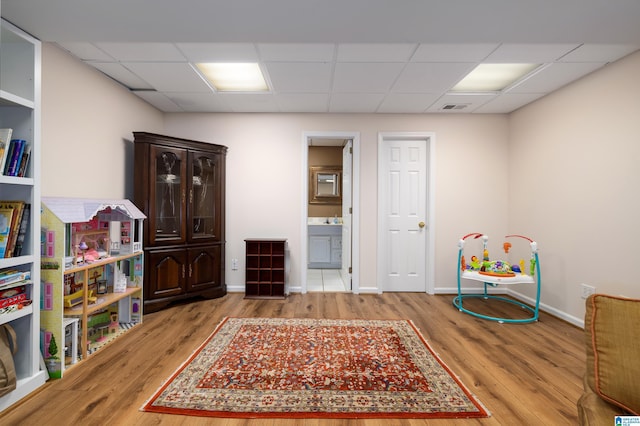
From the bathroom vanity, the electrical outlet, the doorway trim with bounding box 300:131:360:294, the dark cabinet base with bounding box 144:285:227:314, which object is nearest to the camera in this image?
the electrical outlet

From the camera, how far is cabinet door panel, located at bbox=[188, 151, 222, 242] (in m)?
3.56

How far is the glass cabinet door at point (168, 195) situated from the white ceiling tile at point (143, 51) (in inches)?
37.1

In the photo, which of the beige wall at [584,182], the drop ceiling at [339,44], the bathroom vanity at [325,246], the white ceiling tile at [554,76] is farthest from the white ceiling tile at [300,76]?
the bathroom vanity at [325,246]

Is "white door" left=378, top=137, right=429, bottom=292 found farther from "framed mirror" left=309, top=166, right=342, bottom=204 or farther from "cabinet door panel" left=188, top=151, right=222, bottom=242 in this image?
"cabinet door panel" left=188, top=151, right=222, bottom=242

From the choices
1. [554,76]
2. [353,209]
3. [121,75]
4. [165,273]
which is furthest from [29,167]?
[554,76]

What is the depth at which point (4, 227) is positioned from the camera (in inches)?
69.5

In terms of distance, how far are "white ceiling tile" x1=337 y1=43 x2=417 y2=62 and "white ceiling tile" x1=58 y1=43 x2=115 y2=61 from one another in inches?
80.5

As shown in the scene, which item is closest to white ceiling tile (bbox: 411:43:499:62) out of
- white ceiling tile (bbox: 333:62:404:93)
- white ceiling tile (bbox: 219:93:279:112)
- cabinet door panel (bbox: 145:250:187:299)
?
white ceiling tile (bbox: 333:62:404:93)

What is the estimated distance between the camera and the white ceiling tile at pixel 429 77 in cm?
270

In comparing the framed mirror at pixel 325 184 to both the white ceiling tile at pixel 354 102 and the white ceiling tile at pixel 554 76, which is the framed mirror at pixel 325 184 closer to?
the white ceiling tile at pixel 354 102

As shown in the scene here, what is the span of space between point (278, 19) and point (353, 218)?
2642 millimetres

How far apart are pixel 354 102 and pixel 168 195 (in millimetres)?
2505

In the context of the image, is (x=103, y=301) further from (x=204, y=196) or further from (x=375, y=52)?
(x=375, y=52)

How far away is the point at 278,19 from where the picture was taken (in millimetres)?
1812
